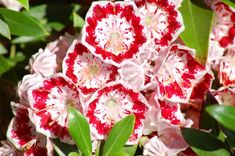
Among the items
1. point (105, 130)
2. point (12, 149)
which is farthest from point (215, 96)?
point (12, 149)

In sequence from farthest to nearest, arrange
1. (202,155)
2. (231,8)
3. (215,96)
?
(231,8) → (215,96) → (202,155)

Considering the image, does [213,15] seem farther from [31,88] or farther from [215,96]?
[31,88]

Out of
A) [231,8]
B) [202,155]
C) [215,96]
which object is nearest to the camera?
[202,155]

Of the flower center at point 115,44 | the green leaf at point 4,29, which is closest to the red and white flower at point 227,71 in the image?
the flower center at point 115,44

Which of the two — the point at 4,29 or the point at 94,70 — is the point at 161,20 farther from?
the point at 4,29

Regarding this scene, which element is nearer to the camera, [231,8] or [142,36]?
[142,36]

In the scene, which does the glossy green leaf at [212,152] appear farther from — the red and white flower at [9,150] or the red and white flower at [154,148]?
the red and white flower at [9,150]

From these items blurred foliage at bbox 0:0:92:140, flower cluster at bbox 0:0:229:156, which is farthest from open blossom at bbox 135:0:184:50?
blurred foliage at bbox 0:0:92:140
